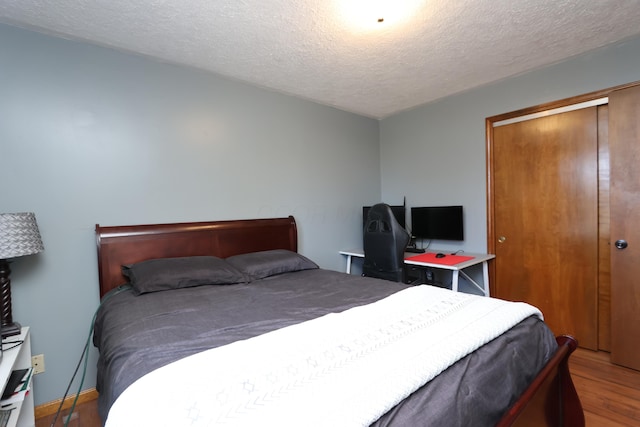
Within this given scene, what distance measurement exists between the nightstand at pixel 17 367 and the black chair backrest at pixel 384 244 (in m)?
2.43

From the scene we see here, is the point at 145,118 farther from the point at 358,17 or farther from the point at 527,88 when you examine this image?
the point at 527,88

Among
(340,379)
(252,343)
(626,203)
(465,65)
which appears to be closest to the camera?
(340,379)

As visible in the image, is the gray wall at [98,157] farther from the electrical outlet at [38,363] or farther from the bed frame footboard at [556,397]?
the bed frame footboard at [556,397]

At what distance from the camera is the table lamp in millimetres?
1602

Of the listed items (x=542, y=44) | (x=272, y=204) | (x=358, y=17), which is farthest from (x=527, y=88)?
(x=272, y=204)

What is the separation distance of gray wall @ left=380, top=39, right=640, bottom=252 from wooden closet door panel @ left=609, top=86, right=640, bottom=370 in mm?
284

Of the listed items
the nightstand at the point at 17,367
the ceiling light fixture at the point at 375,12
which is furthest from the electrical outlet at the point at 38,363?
the ceiling light fixture at the point at 375,12

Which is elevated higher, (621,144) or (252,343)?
(621,144)

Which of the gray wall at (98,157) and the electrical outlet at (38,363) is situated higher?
the gray wall at (98,157)

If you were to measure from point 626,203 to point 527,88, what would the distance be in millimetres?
1286

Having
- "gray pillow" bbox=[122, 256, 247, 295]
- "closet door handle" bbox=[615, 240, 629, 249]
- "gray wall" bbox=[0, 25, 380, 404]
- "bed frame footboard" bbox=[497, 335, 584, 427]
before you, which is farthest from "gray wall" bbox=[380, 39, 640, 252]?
"gray pillow" bbox=[122, 256, 247, 295]

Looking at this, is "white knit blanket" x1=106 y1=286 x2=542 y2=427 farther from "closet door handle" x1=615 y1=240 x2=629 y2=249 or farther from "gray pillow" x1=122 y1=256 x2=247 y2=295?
"closet door handle" x1=615 y1=240 x2=629 y2=249

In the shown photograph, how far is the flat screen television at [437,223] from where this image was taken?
3.30m

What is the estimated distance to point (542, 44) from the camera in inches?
90.4
